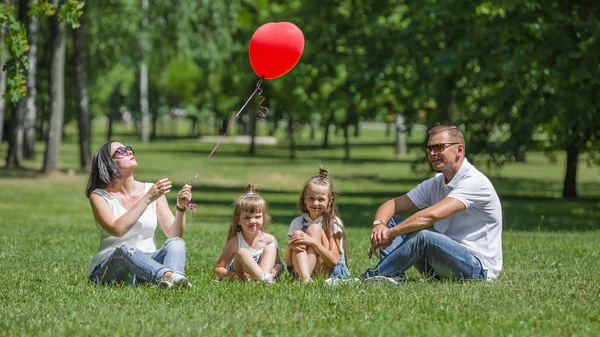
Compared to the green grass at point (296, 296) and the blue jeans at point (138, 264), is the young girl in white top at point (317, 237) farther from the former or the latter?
the blue jeans at point (138, 264)

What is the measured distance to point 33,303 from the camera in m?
7.32

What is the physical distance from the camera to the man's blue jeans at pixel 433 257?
26.1 ft

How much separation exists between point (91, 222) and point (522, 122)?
8610 mm

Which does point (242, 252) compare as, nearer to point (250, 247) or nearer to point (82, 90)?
point (250, 247)

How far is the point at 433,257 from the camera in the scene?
8.02 m

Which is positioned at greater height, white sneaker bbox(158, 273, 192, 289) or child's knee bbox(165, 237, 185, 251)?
child's knee bbox(165, 237, 185, 251)

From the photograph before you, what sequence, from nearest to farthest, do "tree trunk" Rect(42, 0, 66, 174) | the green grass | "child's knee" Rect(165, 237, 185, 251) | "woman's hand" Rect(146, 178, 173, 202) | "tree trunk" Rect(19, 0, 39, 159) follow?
the green grass < "woman's hand" Rect(146, 178, 173, 202) < "child's knee" Rect(165, 237, 185, 251) < "tree trunk" Rect(42, 0, 66, 174) < "tree trunk" Rect(19, 0, 39, 159)

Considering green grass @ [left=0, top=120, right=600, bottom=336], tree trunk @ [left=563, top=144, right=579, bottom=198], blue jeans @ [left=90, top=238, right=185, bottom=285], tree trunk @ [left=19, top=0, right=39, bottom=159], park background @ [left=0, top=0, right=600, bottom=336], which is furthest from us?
tree trunk @ [left=19, top=0, right=39, bottom=159]

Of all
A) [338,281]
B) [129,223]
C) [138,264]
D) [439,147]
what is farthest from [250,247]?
[439,147]

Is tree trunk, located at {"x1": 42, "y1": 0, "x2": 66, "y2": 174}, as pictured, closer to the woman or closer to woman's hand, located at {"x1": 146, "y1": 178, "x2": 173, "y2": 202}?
the woman

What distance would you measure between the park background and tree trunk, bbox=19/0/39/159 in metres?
0.13

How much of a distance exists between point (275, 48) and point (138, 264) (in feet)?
8.34

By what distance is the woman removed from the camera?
7.86m

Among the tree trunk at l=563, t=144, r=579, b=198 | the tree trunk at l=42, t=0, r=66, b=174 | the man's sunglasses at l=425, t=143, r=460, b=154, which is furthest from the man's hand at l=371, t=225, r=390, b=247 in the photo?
the tree trunk at l=42, t=0, r=66, b=174
